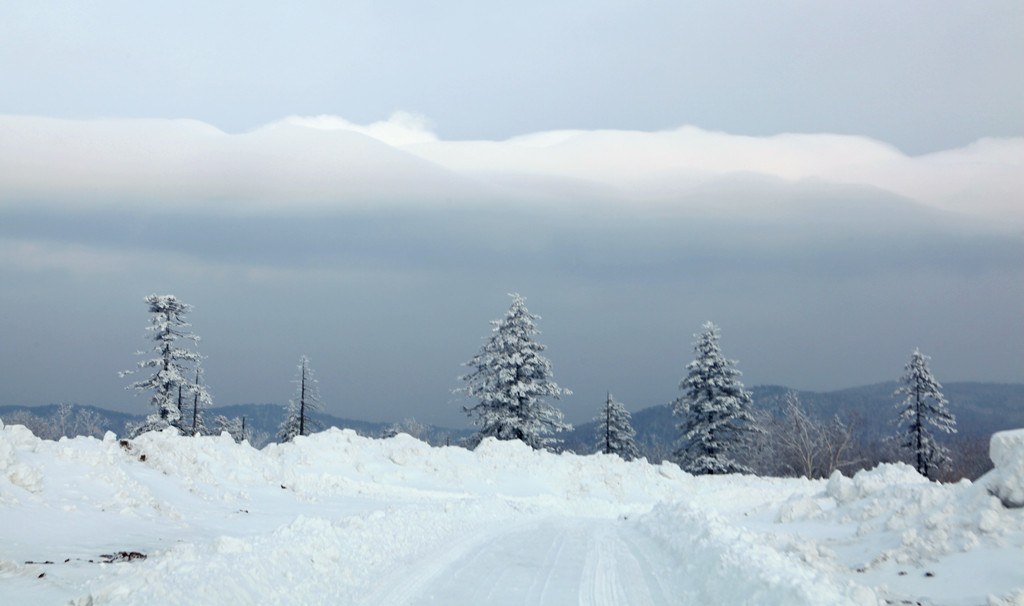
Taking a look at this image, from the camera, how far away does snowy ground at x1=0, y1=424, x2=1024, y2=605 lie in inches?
295

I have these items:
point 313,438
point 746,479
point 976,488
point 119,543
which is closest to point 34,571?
point 119,543

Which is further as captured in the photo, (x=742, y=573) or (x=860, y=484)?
(x=860, y=484)

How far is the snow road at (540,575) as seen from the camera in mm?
8508

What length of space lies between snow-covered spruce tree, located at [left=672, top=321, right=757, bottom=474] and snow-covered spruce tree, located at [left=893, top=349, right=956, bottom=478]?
1287cm

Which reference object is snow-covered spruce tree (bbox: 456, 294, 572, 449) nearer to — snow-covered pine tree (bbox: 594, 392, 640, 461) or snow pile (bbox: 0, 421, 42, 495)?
snow-covered pine tree (bbox: 594, 392, 640, 461)

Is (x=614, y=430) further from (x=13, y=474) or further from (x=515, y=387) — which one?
(x=13, y=474)

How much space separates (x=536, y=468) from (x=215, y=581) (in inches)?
923

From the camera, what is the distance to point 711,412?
4172 cm

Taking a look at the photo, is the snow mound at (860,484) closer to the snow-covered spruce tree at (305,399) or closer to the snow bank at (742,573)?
the snow bank at (742,573)

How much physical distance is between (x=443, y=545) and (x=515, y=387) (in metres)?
28.0

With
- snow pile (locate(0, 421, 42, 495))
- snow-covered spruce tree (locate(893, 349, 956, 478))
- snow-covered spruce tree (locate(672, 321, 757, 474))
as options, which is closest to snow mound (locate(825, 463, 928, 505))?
snow pile (locate(0, 421, 42, 495))

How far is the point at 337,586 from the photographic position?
28.4 feet

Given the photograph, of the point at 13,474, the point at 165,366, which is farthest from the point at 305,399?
the point at 13,474

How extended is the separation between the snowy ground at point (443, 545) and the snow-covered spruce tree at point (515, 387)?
20331 mm
